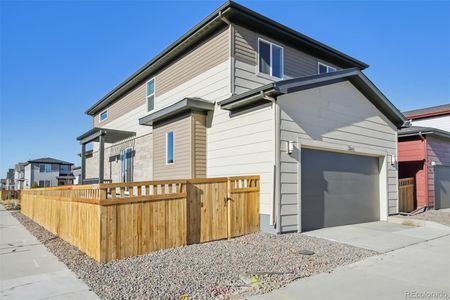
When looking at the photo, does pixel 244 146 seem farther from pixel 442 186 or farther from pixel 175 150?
pixel 442 186

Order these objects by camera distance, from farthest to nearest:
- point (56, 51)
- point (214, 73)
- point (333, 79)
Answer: point (56, 51)
point (214, 73)
point (333, 79)

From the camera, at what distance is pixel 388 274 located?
530 cm

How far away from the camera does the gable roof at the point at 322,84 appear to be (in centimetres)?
812

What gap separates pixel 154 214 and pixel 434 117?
22.2m

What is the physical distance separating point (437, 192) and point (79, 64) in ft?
59.0

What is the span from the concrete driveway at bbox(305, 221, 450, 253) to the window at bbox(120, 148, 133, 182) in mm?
9999

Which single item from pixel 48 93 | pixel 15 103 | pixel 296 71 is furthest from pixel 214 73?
pixel 15 103

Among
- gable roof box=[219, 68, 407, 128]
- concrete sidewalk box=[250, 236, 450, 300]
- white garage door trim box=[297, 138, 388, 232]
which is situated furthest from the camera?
white garage door trim box=[297, 138, 388, 232]

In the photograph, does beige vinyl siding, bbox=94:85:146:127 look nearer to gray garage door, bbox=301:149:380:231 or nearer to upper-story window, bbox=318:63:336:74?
upper-story window, bbox=318:63:336:74

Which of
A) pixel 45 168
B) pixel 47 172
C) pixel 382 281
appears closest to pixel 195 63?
pixel 382 281

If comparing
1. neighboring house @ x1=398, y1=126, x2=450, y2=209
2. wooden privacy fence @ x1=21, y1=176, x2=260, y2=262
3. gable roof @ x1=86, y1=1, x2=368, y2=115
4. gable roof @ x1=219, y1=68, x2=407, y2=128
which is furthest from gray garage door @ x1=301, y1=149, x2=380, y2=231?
gable roof @ x1=86, y1=1, x2=368, y2=115

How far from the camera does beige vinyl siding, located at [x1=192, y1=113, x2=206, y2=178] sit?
10539mm

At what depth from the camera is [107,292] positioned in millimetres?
4445

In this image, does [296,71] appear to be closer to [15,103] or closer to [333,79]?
[333,79]
